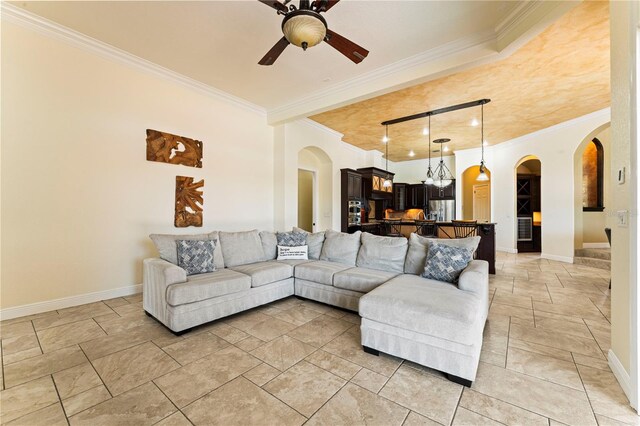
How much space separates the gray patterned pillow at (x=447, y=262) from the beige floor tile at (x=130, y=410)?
2.62 metres

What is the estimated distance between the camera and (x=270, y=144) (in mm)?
5895

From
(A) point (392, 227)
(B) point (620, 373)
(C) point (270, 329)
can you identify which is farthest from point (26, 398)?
(A) point (392, 227)

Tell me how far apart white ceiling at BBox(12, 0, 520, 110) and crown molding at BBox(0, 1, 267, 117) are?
108 millimetres

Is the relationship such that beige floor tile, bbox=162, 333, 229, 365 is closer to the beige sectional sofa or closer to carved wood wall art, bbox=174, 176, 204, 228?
the beige sectional sofa

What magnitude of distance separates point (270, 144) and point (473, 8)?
4243 millimetres

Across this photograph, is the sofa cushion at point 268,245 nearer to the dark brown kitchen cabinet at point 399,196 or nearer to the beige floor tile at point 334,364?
the beige floor tile at point 334,364

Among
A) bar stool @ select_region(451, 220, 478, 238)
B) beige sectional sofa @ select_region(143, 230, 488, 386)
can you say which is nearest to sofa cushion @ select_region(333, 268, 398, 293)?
beige sectional sofa @ select_region(143, 230, 488, 386)

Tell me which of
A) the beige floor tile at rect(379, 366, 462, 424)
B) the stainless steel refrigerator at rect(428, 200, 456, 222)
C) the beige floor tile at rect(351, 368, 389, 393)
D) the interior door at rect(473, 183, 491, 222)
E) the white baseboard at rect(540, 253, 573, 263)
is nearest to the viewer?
the beige floor tile at rect(379, 366, 462, 424)

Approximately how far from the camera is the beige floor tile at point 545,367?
1.98 metres

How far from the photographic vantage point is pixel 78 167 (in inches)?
134

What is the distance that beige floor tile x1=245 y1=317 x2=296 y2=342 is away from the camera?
2.68 meters

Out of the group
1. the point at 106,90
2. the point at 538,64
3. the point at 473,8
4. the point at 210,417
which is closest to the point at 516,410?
the point at 210,417

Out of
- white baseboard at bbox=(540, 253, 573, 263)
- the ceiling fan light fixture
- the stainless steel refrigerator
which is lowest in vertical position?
white baseboard at bbox=(540, 253, 573, 263)

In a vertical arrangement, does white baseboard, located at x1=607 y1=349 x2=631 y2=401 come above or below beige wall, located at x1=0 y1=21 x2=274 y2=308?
below
